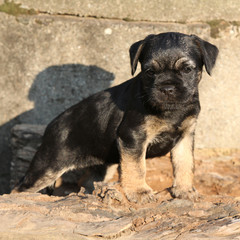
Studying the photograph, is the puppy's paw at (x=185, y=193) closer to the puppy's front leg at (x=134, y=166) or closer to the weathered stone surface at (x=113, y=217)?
the weathered stone surface at (x=113, y=217)

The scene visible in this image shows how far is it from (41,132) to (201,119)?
2225 millimetres

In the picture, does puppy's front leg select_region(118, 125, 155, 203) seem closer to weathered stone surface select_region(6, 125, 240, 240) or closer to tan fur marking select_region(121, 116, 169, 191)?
tan fur marking select_region(121, 116, 169, 191)

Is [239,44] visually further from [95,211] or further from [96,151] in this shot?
[95,211]

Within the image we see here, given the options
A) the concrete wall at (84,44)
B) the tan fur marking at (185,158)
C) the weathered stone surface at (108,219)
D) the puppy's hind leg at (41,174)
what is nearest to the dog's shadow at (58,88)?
the concrete wall at (84,44)

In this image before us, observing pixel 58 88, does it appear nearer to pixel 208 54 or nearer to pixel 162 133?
pixel 162 133

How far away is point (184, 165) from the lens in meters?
4.42

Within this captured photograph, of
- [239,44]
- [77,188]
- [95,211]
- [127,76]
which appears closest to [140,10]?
[127,76]

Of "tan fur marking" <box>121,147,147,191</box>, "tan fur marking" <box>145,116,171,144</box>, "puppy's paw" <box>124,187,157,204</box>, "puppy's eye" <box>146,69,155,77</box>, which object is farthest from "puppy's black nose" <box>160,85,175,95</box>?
"puppy's paw" <box>124,187,157,204</box>

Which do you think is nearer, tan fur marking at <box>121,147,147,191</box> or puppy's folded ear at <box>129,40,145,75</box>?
tan fur marking at <box>121,147,147,191</box>

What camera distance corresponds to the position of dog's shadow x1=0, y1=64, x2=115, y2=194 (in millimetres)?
5953

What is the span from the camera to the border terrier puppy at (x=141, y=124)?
406 cm

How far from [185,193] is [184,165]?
311mm

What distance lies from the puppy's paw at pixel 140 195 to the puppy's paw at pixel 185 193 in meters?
0.26

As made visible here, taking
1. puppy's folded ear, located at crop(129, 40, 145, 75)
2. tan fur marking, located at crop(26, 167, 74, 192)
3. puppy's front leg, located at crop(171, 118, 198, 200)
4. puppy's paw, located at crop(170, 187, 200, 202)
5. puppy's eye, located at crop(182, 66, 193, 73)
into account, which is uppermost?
puppy's folded ear, located at crop(129, 40, 145, 75)
